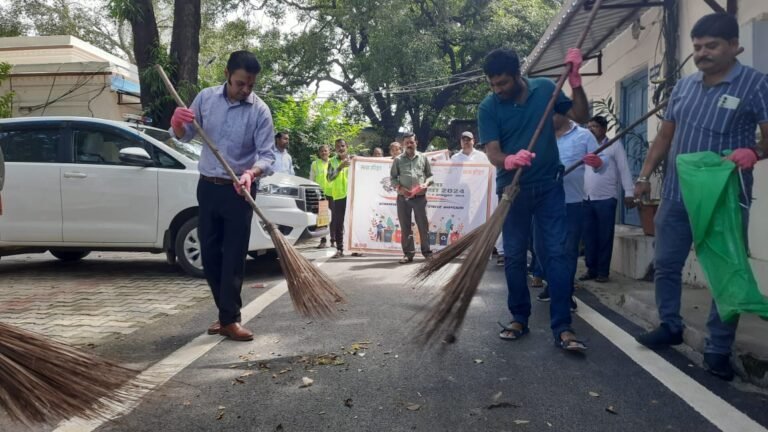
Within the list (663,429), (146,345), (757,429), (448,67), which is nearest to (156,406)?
(146,345)

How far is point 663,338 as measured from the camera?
410 centimetres

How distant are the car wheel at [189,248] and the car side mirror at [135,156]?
Result: 787mm

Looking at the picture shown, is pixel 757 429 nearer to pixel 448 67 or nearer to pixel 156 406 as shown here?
pixel 156 406

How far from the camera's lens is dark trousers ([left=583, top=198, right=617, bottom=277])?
680cm

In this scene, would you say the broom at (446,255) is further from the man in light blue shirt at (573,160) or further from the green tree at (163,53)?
the green tree at (163,53)

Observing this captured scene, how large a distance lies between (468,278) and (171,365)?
1787mm

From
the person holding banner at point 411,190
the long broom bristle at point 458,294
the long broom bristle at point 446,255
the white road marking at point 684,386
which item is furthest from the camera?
the person holding banner at point 411,190

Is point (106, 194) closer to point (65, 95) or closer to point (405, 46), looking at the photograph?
point (65, 95)

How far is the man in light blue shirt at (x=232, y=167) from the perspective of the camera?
447 cm

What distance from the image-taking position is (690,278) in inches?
254

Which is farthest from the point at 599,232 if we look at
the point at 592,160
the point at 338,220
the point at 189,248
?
the point at 338,220

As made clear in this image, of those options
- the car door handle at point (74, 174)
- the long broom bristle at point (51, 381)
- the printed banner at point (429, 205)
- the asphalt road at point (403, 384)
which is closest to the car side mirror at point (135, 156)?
the car door handle at point (74, 174)

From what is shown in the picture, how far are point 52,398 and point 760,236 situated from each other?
17.7ft

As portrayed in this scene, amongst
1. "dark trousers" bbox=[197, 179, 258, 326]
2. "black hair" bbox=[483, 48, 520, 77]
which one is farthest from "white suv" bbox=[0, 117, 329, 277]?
"black hair" bbox=[483, 48, 520, 77]
